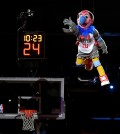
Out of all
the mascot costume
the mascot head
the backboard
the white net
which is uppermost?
the mascot head

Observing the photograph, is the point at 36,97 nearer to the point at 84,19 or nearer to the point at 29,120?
the point at 29,120

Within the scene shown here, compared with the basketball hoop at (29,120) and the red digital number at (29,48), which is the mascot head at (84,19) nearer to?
the red digital number at (29,48)

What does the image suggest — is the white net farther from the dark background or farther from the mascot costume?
the mascot costume

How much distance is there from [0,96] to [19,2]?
4613 mm

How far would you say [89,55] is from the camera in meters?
4.64

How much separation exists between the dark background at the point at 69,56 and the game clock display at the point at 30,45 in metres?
0.12

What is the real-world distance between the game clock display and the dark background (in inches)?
4.8

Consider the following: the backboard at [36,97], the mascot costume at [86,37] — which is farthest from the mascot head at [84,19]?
the backboard at [36,97]

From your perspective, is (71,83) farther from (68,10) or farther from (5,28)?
(68,10)

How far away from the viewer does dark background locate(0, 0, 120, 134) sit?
7.37m

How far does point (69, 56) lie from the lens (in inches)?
398

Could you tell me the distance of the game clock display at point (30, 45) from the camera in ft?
19.9

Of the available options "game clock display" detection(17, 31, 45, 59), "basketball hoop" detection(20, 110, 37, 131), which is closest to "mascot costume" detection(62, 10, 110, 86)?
"game clock display" detection(17, 31, 45, 59)

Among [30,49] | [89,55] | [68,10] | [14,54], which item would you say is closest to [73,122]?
[14,54]
